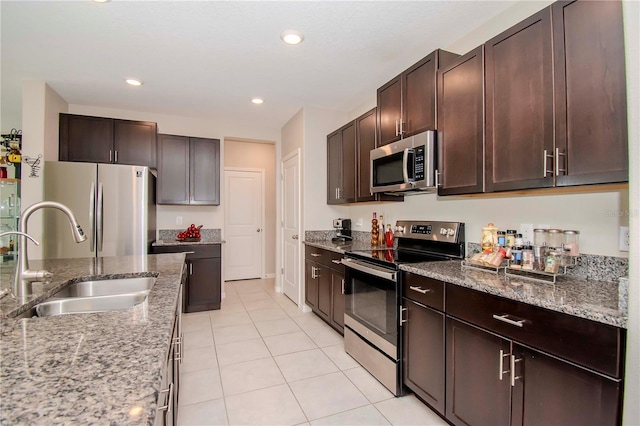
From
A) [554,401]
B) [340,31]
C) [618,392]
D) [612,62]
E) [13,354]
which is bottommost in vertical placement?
[554,401]

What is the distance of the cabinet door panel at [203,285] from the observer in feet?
12.7

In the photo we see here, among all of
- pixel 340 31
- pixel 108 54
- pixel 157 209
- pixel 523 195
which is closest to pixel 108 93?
pixel 108 54

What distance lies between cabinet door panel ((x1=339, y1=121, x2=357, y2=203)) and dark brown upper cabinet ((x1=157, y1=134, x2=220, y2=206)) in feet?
5.92

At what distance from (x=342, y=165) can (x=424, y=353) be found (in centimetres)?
225

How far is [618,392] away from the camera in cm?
102

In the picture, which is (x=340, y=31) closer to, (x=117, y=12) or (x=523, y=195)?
(x=117, y=12)

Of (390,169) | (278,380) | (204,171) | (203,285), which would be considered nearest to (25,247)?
(278,380)

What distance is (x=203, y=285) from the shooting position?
3916 mm

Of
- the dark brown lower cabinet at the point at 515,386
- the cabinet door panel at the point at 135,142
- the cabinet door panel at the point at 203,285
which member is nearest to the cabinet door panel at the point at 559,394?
the dark brown lower cabinet at the point at 515,386

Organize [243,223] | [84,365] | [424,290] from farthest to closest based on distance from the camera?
1. [243,223]
2. [424,290]
3. [84,365]

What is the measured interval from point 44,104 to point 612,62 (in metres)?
4.46

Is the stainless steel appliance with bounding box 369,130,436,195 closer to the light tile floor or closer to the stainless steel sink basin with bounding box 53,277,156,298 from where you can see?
the light tile floor

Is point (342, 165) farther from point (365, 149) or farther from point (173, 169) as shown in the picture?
point (173, 169)

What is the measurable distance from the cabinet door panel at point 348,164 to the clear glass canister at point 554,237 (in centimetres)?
188
